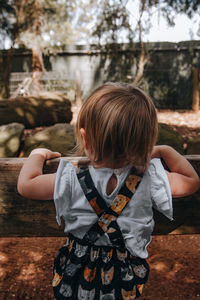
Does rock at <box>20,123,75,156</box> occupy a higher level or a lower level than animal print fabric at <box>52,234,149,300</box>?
lower

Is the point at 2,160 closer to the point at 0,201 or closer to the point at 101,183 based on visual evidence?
the point at 0,201

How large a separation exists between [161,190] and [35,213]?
0.59m

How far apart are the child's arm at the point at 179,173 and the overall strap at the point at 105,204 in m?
0.15

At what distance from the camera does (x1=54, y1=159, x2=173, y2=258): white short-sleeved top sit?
1.13 meters

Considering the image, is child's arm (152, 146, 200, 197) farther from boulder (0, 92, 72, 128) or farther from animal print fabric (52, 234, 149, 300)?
boulder (0, 92, 72, 128)

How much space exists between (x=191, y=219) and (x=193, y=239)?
6.89 feet

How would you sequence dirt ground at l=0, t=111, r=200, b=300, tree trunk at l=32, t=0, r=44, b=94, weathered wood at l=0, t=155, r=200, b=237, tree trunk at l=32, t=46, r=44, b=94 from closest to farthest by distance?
weathered wood at l=0, t=155, r=200, b=237 → dirt ground at l=0, t=111, r=200, b=300 → tree trunk at l=32, t=0, r=44, b=94 → tree trunk at l=32, t=46, r=44, b=94

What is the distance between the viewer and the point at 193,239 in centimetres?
329

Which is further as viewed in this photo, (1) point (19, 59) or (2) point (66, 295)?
(1) point (19, 59)

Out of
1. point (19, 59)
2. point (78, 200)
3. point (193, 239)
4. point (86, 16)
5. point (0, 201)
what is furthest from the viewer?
point (86, 16)

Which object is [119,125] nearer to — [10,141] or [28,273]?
[28,273]

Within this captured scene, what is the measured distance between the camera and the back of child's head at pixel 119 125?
1049mm

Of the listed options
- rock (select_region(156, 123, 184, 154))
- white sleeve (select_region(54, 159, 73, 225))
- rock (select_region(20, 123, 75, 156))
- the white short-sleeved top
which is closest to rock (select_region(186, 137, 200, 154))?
rock (select_region(156, 123, 184, 154))

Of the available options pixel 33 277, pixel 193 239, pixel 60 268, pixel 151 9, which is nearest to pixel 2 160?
pixel 60 268
